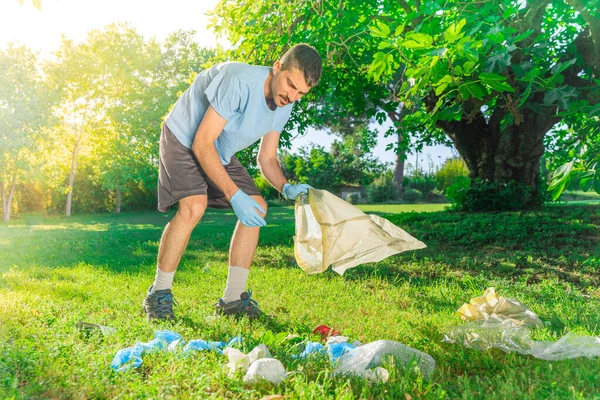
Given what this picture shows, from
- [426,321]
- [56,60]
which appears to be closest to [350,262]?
[426,321]

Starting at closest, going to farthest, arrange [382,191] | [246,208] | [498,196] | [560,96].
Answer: [246,208], [560,96], [498,196], [382,191]

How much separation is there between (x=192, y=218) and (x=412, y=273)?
2779 mm

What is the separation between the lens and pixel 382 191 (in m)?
19.5

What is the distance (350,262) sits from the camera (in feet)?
10.3

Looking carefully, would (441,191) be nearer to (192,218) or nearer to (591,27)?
(591,27)

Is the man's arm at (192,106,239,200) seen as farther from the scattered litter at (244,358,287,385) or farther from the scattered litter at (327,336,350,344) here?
the scattered litter at (244,358,287,385)

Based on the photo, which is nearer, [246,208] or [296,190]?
[246,208]

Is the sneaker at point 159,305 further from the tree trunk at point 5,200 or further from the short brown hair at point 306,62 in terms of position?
the tree trunk at point 5,200

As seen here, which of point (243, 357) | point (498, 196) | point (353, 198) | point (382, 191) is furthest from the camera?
point (382, 191)

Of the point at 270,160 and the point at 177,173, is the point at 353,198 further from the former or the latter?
the point at 177,173

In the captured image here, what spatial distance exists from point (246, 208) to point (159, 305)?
2.62 ft

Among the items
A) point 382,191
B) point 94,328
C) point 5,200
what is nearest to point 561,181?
point 94,328

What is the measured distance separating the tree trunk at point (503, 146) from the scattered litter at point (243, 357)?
282 inches

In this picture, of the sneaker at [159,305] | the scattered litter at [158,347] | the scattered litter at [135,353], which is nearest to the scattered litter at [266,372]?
the scattered litter at [158,347]
